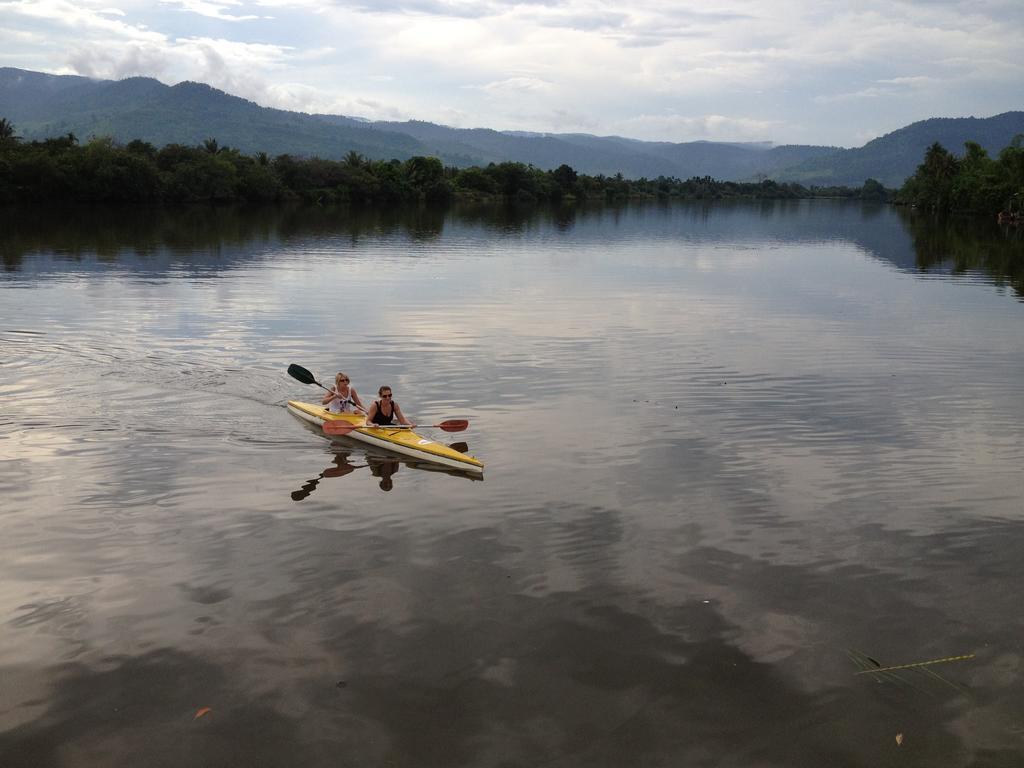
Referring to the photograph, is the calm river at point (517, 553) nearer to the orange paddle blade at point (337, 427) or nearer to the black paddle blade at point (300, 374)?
the orange paddle blade at point (337, 427)

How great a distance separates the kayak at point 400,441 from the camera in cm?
1609

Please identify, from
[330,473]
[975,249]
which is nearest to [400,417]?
[330,473]

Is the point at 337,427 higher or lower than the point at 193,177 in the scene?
lower

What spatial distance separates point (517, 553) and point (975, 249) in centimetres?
7120

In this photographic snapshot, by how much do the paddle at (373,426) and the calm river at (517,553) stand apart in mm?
350

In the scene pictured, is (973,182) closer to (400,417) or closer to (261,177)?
(261,177)

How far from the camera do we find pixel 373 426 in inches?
699

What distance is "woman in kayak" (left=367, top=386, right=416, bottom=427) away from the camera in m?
18.0

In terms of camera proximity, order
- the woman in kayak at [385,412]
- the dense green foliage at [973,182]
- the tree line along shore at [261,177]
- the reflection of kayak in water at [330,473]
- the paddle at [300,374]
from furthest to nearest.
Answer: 1. the dense green foliage at [973,182]
2. the tree line along shore at [261,177]
3. the paddle at [300,374]
4. the woman in kayak at [385,412]
5. the reflection of kayak in water at [330,473]

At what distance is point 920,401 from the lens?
22.0 m

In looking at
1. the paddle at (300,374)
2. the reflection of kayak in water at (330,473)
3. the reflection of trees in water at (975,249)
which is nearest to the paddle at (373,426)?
the reflection of kayak in water at (330,473)

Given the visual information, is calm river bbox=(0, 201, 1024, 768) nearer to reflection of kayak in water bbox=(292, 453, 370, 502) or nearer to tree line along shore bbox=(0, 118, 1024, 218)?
reflection of kayak in water bbox=(292, 453, 370, 502)

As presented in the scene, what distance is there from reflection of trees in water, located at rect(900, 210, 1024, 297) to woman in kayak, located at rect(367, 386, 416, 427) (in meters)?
37.7

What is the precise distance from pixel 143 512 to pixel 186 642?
4361mm
